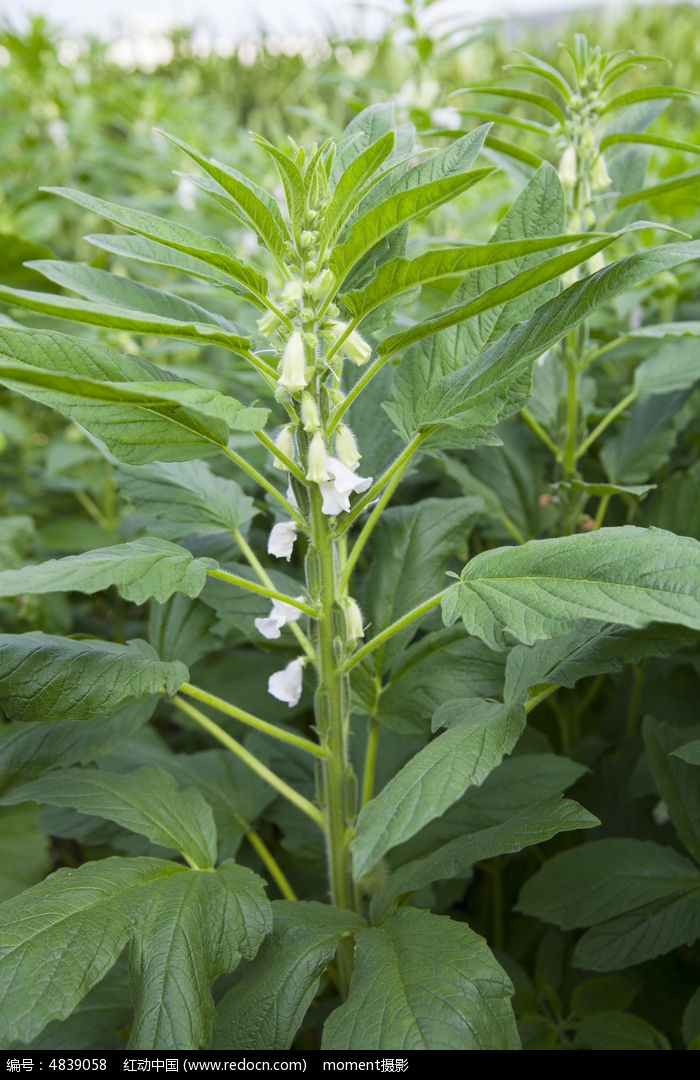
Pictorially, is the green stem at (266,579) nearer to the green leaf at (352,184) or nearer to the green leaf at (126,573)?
the green leaf at (126,573)

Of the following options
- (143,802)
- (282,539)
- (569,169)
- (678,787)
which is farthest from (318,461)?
(569,169)

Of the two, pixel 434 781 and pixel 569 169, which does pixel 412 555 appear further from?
pixel 569 169

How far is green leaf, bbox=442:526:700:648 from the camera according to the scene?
0.85m

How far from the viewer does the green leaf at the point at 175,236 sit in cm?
95

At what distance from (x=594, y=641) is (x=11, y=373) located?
0.73 metres

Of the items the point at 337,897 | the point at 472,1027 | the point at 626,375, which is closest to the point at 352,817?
the point at 337,897

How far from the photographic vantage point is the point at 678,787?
4.30 ft

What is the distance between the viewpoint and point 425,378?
1.20 meters

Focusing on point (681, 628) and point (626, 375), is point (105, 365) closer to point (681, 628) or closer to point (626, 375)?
point (681, 628)

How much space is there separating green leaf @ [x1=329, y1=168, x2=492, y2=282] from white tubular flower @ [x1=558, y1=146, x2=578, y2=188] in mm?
694

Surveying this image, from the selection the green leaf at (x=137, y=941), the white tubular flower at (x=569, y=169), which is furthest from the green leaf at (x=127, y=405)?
the white tubular flower at (x=569, y=169)

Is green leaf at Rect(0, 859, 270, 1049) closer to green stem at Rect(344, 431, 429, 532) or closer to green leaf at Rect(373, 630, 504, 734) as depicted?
green leaf at Rect(373, 630, 504, 734)

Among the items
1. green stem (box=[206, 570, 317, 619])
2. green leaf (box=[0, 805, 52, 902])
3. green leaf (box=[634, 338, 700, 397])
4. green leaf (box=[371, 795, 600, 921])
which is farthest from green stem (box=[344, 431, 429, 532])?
green leaf (box=[0, 805, 52, 902])

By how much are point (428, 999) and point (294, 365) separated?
68cm
